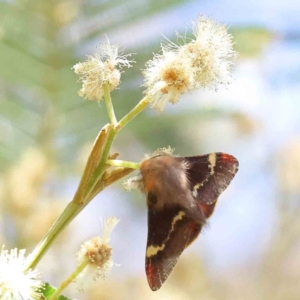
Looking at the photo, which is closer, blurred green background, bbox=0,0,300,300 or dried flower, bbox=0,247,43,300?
dried flower, bbox=0,247,43,300

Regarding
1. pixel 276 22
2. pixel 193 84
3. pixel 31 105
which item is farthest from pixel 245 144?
pixel 193 84

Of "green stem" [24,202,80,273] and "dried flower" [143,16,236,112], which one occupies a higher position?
"dried flower" [143,16,236,112]

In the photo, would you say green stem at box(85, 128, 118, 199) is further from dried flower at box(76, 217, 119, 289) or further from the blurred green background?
the blurred green background

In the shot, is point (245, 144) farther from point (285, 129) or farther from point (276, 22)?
point (276, 22)

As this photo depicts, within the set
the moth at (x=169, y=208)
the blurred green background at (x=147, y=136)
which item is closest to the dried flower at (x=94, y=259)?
the moth at (x=169, y=208)

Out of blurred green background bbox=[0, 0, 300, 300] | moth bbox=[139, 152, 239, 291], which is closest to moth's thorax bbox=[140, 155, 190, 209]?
moth bbox=[139, 152, 239, 291]

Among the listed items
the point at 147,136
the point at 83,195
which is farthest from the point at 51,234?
the point at 147,136

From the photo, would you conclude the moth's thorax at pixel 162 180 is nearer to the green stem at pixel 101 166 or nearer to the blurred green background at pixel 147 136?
the green stem at pixel 101 166
